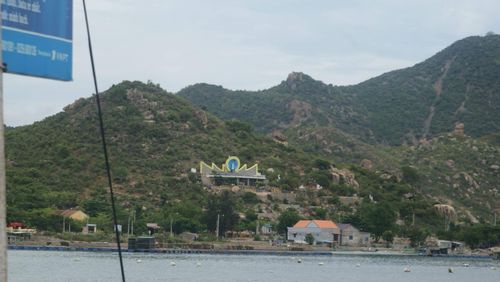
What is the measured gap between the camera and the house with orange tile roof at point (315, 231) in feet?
481

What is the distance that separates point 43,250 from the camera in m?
117

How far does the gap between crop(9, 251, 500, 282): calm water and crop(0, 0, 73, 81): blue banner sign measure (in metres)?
54.2

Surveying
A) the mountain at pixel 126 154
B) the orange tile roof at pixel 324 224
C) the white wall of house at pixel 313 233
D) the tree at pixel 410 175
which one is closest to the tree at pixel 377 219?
the white wall of house at pixel 313 233

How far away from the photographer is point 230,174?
16612 cm

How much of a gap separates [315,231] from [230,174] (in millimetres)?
25182

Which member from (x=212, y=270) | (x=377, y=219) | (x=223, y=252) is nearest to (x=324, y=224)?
(x=377, y=219)

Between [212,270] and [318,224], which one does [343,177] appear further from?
[212,270]

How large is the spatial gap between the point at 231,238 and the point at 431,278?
54368 millimetres

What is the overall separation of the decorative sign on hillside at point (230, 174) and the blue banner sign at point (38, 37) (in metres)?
149

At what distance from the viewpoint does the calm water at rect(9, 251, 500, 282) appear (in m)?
75.2

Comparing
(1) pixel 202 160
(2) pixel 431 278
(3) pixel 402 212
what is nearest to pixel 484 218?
(3) pixel 402 212

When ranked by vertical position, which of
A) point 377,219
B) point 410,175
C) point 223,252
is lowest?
point 223,252

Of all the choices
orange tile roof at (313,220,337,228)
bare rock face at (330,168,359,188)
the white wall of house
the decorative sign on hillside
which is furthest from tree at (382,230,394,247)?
the decorative sign on hillside

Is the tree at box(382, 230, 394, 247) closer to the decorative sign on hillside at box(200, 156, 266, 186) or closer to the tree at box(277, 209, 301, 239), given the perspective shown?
the tree at box(277, 209, 301, 239)
